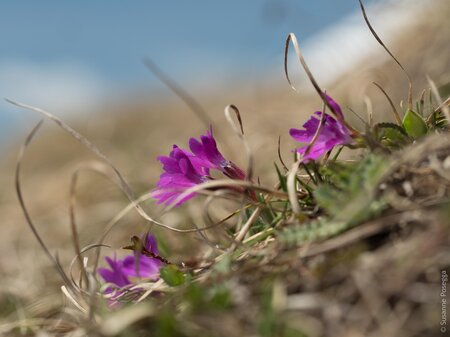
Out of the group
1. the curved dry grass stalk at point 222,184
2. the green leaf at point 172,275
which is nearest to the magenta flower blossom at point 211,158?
the curved dry grass stalk at point 222,184

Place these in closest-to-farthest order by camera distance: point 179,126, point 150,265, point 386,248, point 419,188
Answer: point 386,248 < point 419,188 < point 150,265 < point 179,126

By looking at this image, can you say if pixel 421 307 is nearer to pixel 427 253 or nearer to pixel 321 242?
pixel 427 253

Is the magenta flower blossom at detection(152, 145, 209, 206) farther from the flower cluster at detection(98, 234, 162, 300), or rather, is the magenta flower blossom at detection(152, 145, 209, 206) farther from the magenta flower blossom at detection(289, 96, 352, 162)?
the magenta flower blossom at detection(289, 96, 352, 162)

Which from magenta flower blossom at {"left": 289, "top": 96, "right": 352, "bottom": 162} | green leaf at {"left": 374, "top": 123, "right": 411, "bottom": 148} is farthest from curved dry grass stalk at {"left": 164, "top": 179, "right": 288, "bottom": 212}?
green leaf at {"left": 374, "top": 123, "right": 411, "bottom": 148}

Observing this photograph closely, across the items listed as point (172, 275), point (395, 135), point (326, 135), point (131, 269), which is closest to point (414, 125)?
point (395, 135)

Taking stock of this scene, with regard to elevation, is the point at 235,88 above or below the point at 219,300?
below

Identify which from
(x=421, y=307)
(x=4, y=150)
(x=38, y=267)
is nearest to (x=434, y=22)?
(x=38, y=267)

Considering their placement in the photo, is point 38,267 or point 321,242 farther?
point 38,267
